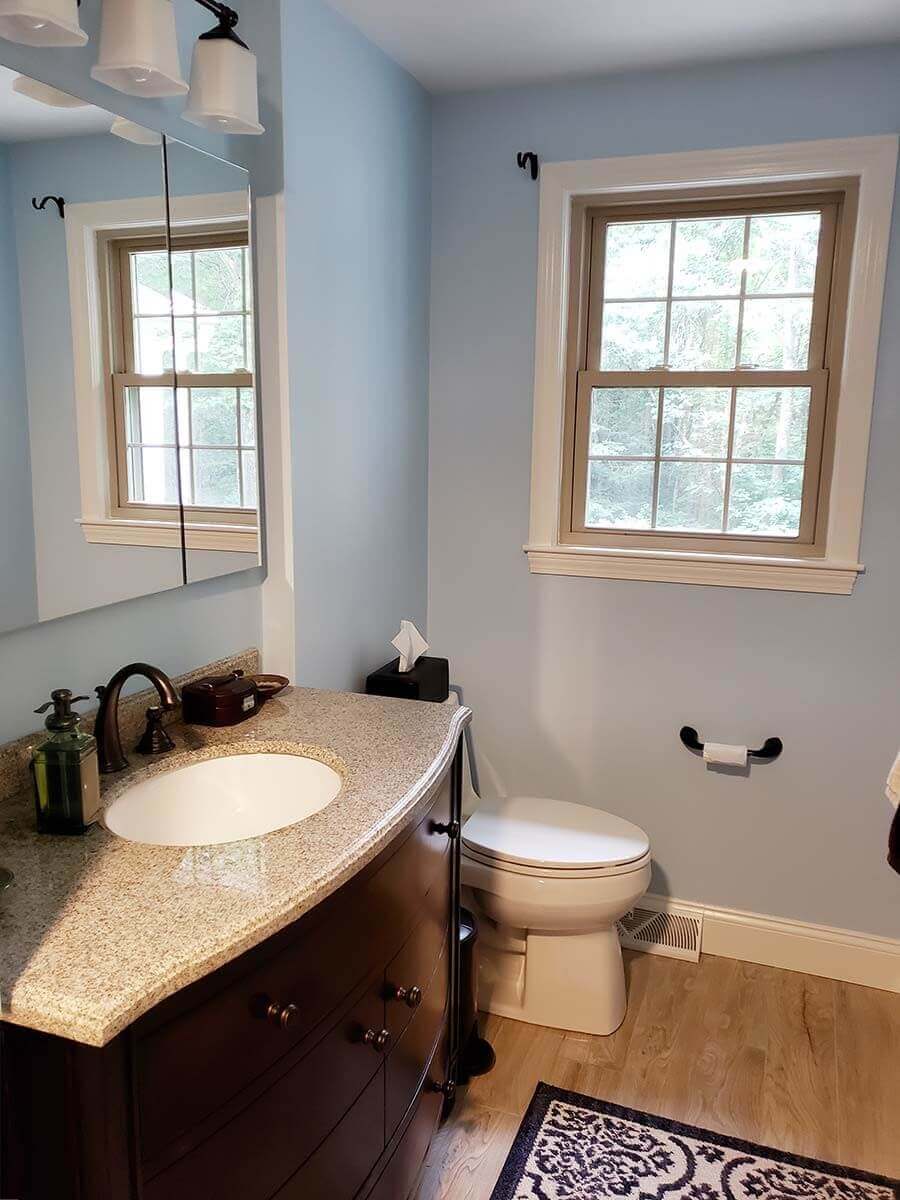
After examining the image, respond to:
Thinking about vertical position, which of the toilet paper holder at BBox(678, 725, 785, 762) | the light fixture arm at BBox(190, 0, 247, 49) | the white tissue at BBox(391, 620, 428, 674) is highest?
the light fixture arm at BBox(190, 0, 247, 49)

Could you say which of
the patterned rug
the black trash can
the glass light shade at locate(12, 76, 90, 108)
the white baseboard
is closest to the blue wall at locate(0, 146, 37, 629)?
the glass light shade at locate(12, 76, 90, 108)

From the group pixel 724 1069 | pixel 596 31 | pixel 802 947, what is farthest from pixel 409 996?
pixel 596 31

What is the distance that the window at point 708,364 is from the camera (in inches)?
93.2

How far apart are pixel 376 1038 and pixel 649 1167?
957mm

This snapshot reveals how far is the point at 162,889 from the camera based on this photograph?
1115 millimetres

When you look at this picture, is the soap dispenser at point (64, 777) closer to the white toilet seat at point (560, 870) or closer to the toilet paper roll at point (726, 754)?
the white toilet seat at point (560, 870)

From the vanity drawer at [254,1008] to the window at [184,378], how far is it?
0.82 m

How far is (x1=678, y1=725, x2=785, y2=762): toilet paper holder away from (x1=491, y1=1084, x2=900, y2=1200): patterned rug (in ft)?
3.21

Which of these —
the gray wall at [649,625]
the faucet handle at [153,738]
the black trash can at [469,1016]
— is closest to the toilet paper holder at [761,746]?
the gray wall at [649,625]

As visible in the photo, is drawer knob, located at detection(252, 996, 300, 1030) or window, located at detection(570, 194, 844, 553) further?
window, located at detection(570, 194, 844, 553)

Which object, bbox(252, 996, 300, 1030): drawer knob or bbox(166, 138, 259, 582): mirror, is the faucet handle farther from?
bbox(252, 996, 300, 1030): drawer knob

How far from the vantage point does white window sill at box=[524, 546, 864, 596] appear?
244 cm

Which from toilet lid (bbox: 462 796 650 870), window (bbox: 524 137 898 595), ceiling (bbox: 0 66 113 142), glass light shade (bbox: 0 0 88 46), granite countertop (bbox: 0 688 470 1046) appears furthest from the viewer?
window (bbox: 524 137 898 595)

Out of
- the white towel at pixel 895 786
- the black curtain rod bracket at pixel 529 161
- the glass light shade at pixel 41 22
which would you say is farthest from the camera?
the black curtain rod bracket at pixel 529 161
